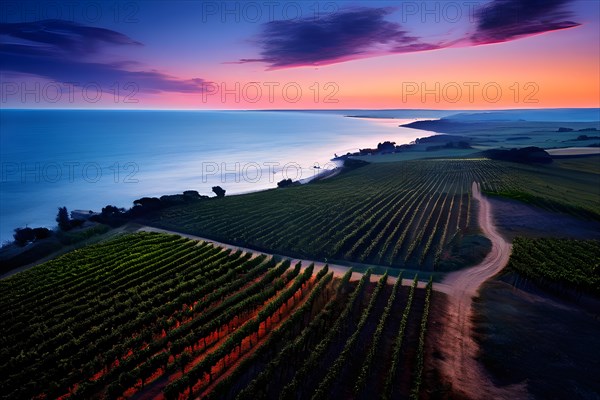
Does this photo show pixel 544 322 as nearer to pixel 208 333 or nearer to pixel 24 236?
pixel 208 333

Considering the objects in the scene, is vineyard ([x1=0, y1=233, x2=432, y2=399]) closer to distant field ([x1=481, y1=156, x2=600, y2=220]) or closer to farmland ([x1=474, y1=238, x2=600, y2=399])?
farmland ([x1=474, y1=238, x2=600, y2=399])

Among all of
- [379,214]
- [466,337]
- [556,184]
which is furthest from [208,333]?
[556,184]

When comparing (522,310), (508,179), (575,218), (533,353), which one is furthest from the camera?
(508,179)

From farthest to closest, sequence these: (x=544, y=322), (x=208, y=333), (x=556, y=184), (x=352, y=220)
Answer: (x=556, y=184) → (x=352, y=220) → (x=544, y=322) → (x=208, y=333)

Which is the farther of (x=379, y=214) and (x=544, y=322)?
(x=379, y=214)

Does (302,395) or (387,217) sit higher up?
(387,217)

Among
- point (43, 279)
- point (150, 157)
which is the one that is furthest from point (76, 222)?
point (150, 157)

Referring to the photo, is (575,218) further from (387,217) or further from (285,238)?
(285,238)
